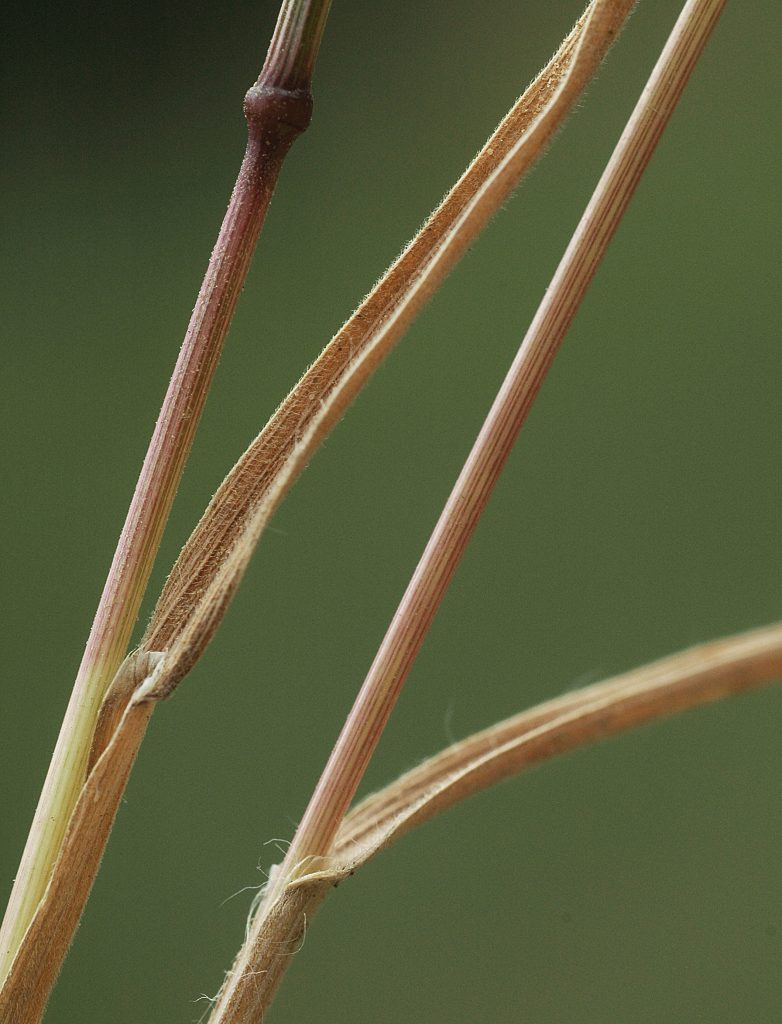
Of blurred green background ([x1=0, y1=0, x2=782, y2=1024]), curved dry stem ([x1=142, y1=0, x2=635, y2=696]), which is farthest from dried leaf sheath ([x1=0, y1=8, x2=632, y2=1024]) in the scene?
blurred green background ([x1=0, y1=0, x2=782, y2=1024])

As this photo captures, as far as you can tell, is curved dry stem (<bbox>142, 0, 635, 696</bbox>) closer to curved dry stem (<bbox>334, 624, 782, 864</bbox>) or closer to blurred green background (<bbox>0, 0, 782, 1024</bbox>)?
curved dry stem (<bbox>334, 624, 782, 864</bbox>)

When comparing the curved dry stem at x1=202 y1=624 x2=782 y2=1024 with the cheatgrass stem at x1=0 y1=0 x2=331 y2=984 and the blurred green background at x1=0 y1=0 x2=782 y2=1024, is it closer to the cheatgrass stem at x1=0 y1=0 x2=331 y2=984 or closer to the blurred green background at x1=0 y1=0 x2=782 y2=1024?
the cheatgrass stem at x1=0 y1=0 x2=331 y2=984

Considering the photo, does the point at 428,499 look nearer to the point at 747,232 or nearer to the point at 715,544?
the point at 715,544

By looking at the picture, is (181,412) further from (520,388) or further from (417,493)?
(417,493)

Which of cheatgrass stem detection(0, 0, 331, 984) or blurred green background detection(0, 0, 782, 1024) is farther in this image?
blurred green background detection(0, 0, 782, 1024)

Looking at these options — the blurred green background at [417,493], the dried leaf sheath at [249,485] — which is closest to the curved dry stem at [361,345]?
the dried leaf sheath at [249,485]

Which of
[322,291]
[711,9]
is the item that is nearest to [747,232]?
[322,291]
